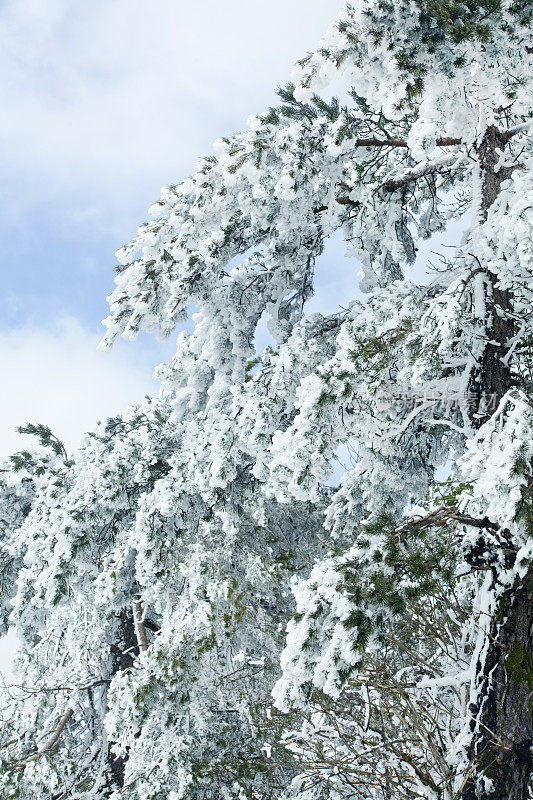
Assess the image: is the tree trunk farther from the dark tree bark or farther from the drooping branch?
the dark tree bark

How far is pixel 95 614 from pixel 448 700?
15.8ft

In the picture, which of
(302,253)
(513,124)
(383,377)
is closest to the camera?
(383,377)

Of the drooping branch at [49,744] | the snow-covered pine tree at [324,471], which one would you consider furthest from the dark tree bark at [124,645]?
the drooping branch at [49,744]

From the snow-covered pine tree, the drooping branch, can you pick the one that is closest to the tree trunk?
the snow-covered pine tree

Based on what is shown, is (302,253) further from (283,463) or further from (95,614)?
(95,614)

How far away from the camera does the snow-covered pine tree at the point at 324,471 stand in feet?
14.6

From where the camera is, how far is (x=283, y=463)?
16.6 ft

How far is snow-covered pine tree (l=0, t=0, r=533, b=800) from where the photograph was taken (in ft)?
14.6

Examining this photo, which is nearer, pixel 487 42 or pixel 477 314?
pixel 487 42

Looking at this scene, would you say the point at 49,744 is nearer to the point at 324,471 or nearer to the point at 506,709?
the point at 324,471

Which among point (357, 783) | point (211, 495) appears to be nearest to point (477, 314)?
point (211, 495)

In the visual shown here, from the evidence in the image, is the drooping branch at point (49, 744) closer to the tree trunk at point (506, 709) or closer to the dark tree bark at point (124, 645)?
the dark tree bark at point (124, 645)

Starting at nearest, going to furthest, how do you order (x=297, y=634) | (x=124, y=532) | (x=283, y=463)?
(x=297, y=634)
(x=283, y=463)
(x=124, y=532)

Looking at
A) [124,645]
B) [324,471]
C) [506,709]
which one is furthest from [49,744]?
[506,709]
